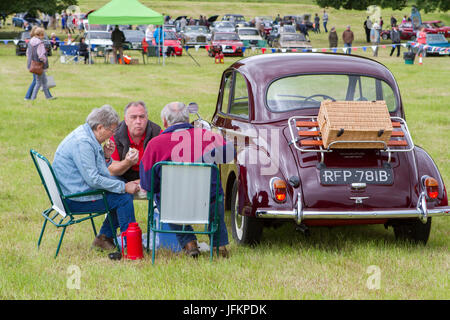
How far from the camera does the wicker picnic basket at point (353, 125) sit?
5.61 m

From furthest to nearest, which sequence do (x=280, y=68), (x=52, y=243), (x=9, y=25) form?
(x=9, y=25), (x=280, y=68), (x=52, y=243)

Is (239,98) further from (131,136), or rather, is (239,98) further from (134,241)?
(134,241)

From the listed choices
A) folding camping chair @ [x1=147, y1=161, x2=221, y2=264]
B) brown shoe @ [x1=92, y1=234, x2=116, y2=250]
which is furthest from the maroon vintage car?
brown shoe @ [x1=92, y1=234, x2=116, y2=250]

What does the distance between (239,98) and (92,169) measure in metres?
2.27

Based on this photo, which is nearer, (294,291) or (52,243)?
(294,291)

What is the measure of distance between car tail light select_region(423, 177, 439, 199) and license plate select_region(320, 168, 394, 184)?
333mm

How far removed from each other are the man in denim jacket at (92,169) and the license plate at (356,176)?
179 cm

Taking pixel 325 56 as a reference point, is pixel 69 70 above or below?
below

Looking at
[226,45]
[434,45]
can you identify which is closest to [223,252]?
[226,45]

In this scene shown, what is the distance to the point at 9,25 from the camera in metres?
65.2

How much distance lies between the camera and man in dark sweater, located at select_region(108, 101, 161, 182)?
6.50 meters
